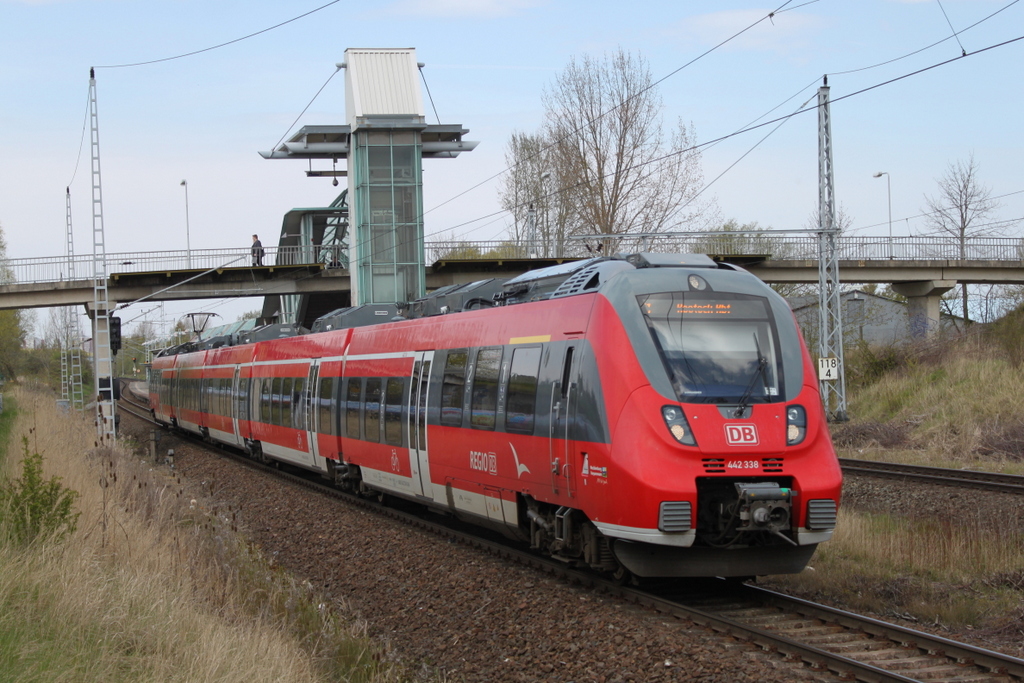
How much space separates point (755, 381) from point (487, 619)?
313 cm

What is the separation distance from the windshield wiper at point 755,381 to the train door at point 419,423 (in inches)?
216

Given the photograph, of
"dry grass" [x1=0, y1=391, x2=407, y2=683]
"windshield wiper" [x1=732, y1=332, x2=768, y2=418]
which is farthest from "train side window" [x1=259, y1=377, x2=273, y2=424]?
"windshield wiper" [x1=732, y1=332, x2=768, y2=418]

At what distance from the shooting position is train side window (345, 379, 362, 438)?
637 inches

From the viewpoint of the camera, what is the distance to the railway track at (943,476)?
1479 centimetres

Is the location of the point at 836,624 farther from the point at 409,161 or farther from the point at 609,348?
the point at 409,161

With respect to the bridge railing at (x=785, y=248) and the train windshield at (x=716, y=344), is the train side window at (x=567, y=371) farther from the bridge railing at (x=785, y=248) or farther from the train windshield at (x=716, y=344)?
the bridge railing at (x=785, y=248)

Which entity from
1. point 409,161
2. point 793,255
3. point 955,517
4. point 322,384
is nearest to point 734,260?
point 793,255

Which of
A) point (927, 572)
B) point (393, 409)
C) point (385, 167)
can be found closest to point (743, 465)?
point (927, 572)

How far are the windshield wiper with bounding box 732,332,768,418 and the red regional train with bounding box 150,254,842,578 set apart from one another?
13 mm

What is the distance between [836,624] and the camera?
765 centimetres

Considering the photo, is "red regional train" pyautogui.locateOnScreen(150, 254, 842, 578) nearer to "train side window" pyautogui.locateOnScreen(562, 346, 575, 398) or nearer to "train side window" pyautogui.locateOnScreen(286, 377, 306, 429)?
"train side window" pyautogui.locateOnScreen(562, 346, 575, 398)

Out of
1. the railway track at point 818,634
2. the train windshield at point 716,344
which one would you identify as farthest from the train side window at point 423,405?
the train windshield at point 716,344

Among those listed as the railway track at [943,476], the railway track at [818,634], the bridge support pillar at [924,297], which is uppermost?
→ the bridge support pillar at [924,297]

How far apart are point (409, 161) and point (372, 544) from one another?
2696 centimetres
